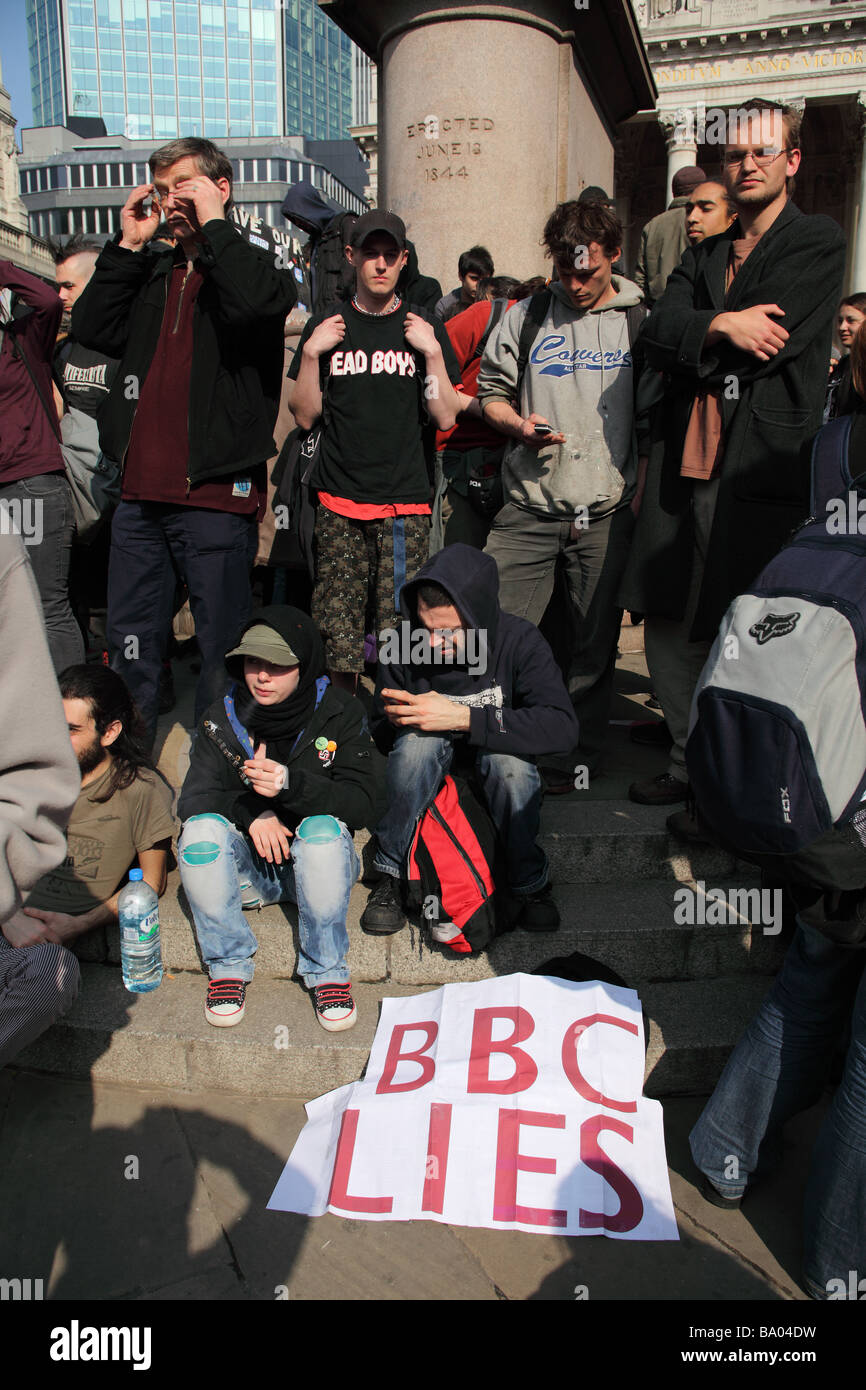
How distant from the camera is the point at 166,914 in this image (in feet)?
11.4

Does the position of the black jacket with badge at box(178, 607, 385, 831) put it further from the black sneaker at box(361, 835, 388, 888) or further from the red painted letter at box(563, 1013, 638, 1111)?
the red painted letter at box(563, 1013, 638, 1111)

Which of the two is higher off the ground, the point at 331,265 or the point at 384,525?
the point at 331,265

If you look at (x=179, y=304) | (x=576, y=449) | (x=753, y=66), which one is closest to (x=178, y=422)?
(x=179, y=304)

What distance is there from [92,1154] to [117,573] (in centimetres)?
222

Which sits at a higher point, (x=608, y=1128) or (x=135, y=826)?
(x=135, y=826)

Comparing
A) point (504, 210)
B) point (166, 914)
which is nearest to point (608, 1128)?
point (166, 914)

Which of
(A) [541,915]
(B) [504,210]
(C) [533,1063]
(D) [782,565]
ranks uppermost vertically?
(B) [504,210]

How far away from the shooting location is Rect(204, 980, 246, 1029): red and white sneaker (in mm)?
3107

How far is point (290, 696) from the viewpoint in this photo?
3.31 meters

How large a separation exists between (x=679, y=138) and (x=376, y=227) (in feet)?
106

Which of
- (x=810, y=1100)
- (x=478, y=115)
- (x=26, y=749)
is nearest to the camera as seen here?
(x=26, y=749)

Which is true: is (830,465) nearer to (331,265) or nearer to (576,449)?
(576,449)

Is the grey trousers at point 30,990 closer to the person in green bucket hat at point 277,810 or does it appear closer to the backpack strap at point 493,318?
the person in green bucket hat at point 277,810
